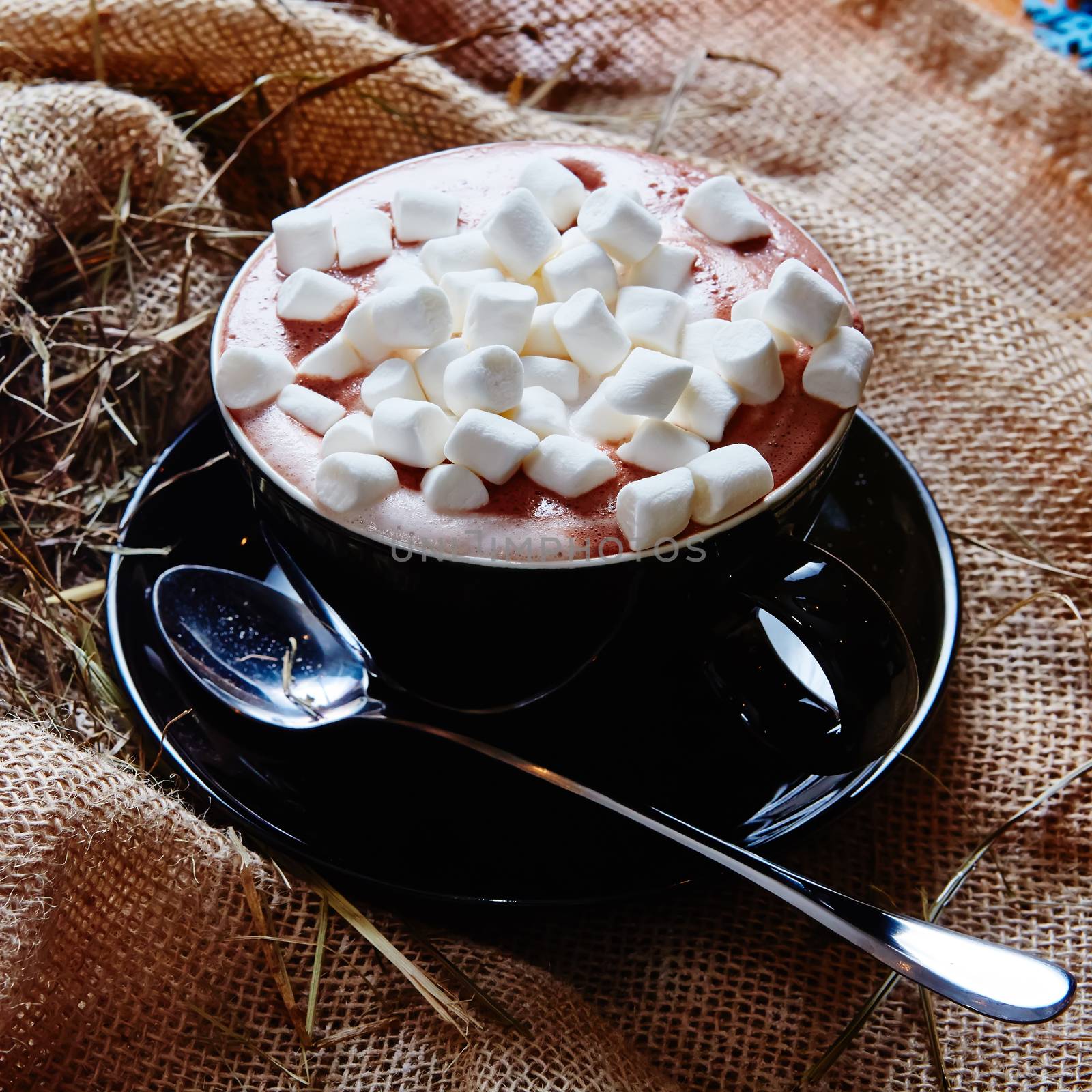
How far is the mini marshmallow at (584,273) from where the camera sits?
0.96m

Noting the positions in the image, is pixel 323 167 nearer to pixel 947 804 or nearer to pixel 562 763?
pixel 562 763

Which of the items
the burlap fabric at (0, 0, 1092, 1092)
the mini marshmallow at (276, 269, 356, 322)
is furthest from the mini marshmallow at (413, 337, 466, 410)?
the burlap fabric at (0, 0, 1092, 1092)

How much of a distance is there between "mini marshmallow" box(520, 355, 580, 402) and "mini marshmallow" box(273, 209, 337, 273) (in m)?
0.23

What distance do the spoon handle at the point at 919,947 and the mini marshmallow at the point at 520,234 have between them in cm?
48

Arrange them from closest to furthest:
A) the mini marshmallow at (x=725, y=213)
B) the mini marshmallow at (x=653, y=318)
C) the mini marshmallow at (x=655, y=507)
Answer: the mini marshmallow at (x=655, y=507) < the mini marshmallow at (x=653, y=318) < the mini marshmallow at (x=725, y=213)

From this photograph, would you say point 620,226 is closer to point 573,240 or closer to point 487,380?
point 573,240

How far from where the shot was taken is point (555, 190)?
1038mm

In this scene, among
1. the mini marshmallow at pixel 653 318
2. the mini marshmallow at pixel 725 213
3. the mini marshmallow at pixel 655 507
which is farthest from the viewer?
the mini marshmallow at pixel 725 213

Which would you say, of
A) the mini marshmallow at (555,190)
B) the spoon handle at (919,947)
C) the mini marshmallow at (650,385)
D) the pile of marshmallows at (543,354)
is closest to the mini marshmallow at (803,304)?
the pile of marshmallows at (543,354)

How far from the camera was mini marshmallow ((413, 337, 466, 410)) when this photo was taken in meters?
0.92

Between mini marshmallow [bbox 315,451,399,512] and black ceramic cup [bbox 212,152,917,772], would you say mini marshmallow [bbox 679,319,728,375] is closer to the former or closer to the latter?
black ceramic cup [bbox 212,152,917,772]

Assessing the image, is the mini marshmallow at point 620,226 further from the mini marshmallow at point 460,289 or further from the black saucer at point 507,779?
the black saucer at point 507,779

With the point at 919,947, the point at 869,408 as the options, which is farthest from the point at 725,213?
the point at 919,947

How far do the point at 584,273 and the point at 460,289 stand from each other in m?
0.11
